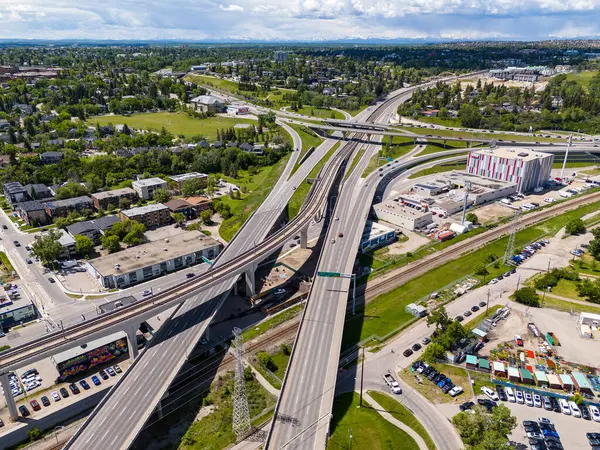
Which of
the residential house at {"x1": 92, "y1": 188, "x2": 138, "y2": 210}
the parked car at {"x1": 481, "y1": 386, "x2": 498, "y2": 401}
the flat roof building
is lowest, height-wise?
the parked car at {"x1": 481, "y1": 386, "x2": 498, "y2": 401}

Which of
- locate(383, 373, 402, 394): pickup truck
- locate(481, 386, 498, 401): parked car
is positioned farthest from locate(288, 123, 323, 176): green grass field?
locate(481, 386, 498, 401): parked car

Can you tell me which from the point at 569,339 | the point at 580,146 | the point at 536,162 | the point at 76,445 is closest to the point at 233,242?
the point at 76,445

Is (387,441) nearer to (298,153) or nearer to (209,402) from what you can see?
(209,402)

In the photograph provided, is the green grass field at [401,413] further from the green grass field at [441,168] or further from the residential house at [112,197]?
the green grass field at [441,168]

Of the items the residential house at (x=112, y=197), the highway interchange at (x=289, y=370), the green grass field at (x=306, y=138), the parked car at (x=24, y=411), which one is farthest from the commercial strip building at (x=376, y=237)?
the parked car at (x=24, y=411)

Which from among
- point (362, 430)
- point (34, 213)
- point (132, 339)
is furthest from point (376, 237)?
point (34, 213)

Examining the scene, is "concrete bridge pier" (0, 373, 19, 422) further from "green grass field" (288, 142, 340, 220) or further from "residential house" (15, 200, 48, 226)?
"green grass field" (288, 142, 340, 220)
